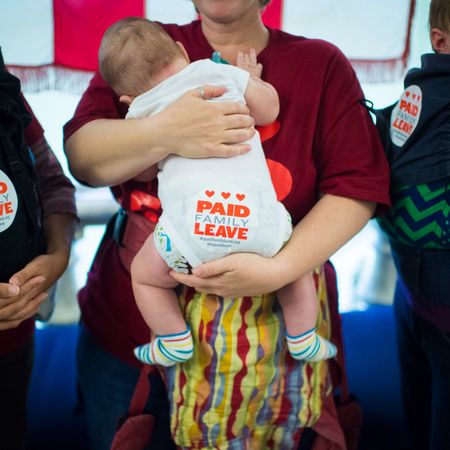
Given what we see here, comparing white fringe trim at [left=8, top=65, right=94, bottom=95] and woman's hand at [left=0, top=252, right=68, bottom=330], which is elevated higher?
white fringe trim at [left=8, top=65, right=94, bottom=95]

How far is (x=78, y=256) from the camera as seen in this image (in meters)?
2.02

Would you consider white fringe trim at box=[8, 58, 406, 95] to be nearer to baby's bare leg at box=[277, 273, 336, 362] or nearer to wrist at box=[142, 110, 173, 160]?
wrist at box=[142, 110, 173, 160]

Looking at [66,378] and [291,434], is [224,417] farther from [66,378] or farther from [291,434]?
[66,378]

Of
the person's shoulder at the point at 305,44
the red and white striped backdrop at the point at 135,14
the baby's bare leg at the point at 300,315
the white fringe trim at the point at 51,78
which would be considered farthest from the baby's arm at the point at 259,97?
the white fringe trim at the point at 51,78

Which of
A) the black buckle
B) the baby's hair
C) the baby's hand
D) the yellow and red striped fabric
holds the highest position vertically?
the baby's hair

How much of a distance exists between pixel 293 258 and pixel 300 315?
0.14m

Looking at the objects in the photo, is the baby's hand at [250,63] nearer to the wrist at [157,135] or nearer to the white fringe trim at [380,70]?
the wrist at [157,135]

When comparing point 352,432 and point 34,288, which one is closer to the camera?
point 34,288

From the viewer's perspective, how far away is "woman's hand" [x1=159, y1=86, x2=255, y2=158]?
981 millimetres

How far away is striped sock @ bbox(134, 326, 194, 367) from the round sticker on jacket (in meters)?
0.36

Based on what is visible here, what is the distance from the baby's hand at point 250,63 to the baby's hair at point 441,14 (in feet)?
1.20

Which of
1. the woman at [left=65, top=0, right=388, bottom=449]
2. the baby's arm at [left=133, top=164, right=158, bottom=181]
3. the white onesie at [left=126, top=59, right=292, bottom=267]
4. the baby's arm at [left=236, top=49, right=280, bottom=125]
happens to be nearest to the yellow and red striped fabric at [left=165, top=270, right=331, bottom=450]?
the woman at [left=65, top=0, right=388, bottom=449]

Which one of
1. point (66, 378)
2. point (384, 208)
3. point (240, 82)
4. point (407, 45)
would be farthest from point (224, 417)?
point (407, 45)

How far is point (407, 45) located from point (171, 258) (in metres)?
1.18
